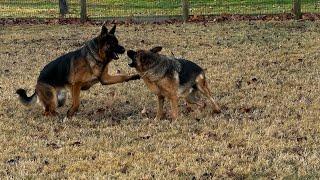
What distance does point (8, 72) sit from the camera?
11.8 meters

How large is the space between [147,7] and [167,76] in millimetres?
19290

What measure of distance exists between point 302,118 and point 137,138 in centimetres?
227

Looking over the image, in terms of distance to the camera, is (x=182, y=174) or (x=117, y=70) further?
(x=117, y=70)

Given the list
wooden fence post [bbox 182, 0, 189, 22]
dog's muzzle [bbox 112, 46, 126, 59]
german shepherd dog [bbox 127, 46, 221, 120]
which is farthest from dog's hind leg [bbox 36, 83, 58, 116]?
wooden fence post [bbox 182, 0, 189, 22]

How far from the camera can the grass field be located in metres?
23.6

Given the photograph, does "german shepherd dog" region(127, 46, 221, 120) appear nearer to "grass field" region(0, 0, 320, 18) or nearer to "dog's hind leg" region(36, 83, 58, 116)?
"dog's hind leg" region(36, 83, 58, 116)

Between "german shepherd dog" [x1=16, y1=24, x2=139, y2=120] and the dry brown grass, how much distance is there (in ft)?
0.86

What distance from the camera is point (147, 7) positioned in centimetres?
2677

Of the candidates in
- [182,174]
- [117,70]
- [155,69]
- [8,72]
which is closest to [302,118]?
[155,69]

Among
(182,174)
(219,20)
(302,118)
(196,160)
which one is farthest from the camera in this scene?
(219,20)

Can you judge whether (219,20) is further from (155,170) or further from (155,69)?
(155,170)

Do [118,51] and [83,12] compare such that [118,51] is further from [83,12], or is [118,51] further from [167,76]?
[83,12]

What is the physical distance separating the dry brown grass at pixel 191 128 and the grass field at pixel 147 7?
1024 cm

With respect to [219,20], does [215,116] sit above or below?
below
